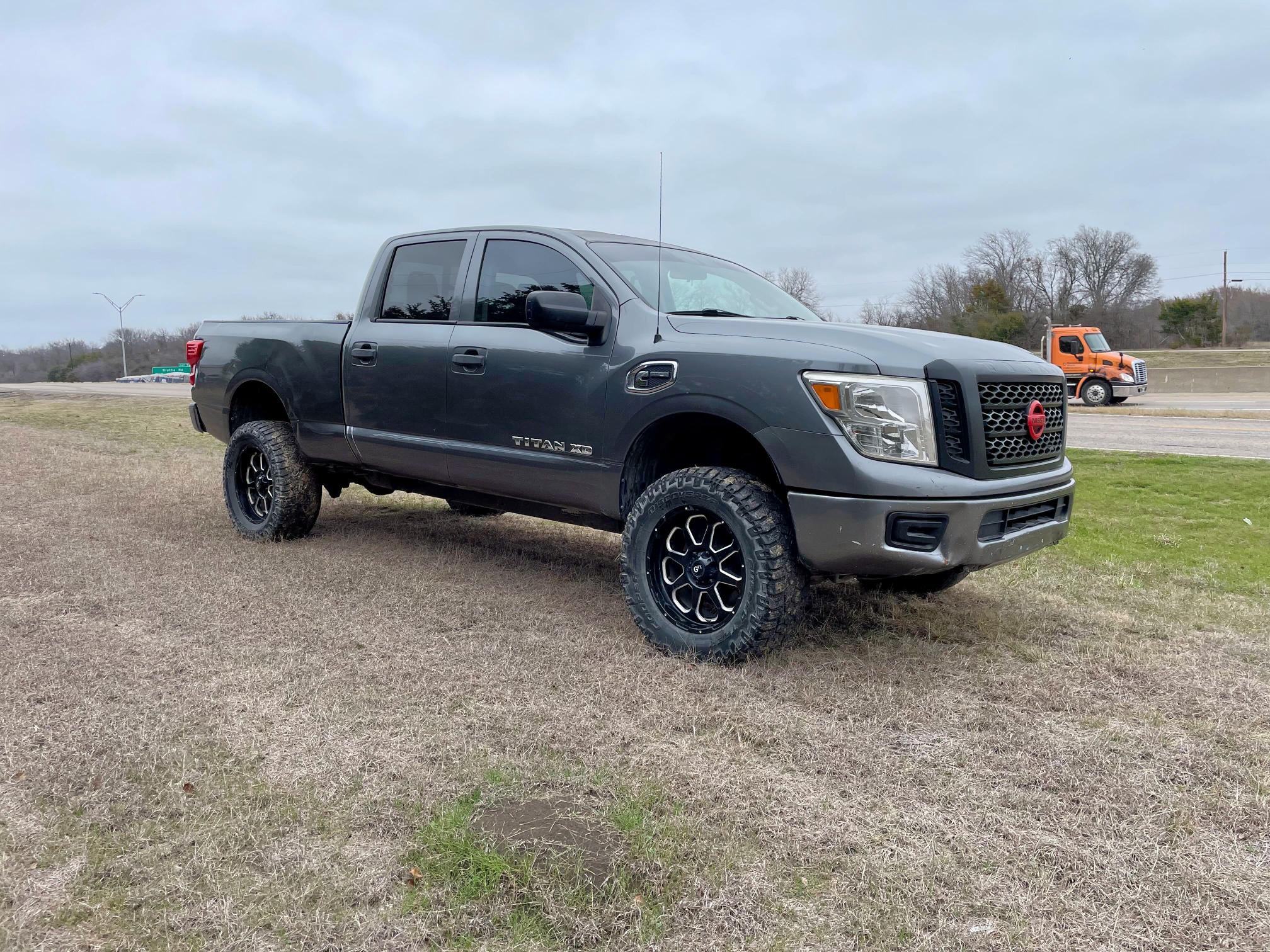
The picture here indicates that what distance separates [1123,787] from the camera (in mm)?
3072

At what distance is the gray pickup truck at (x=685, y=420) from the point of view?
388 cm

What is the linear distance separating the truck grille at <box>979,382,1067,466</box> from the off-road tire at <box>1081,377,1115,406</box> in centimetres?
2370

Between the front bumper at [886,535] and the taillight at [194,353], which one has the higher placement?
the taillight at [194,353]

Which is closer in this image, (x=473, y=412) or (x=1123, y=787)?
(x=1123, y=787)

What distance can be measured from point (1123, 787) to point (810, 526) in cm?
144

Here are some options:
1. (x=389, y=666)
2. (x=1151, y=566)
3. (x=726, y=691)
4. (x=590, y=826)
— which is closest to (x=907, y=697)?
(x=726, y=691)

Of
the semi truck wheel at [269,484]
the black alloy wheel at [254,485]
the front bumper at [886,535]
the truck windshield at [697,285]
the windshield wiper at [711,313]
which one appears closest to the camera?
the front bumper at [886,535]

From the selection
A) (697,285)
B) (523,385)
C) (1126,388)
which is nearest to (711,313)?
(697,285)

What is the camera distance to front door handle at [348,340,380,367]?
5852 millimetres

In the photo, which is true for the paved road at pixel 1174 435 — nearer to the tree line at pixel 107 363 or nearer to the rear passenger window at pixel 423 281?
the rear passenger window at pixel 423 281

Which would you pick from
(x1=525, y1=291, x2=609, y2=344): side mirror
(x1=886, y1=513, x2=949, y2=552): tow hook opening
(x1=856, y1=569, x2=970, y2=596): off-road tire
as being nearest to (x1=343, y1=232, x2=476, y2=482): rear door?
(x1=525, y1=291, x2=609, y2=344): side mirror

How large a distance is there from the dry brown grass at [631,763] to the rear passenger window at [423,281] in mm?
1600

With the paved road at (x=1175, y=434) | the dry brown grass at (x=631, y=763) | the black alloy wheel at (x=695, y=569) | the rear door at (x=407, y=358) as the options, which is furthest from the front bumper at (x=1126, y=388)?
the black alloy wheel at (x=695, y=569)

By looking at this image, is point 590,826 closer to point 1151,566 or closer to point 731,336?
point 731,336
